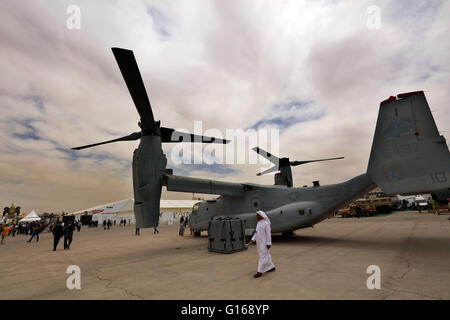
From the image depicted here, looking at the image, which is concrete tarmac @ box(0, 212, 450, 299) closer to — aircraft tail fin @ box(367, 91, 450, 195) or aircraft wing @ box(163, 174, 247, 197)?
aircraft tail fin @ box(367, 91, 450, 195)

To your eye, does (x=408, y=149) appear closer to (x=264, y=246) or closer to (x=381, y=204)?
(x=264, y=246)

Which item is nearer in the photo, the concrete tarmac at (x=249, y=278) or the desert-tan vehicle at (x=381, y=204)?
the concrete tarmac at (x=249, y=278)

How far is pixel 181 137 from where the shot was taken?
1174 cm

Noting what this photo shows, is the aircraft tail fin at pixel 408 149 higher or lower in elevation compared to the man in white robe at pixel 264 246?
higher

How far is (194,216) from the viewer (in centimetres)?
1634

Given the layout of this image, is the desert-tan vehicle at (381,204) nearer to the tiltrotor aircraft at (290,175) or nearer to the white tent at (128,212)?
the tiltrotor aircraft at (290,175)

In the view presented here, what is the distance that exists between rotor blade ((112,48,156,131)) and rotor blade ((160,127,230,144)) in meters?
1.39

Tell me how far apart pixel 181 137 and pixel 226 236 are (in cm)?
568

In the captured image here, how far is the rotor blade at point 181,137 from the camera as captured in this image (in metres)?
11.4

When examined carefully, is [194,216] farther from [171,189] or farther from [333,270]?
[333,270]

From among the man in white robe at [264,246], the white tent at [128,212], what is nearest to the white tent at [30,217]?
the white tent at [128,212]

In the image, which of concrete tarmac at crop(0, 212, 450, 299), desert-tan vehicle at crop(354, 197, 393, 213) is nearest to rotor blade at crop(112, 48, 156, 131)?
concrete tarmac at crop(0, 212, 450, 299)

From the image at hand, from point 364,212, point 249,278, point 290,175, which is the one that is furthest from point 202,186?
point 364,212

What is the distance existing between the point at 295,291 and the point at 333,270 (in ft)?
6.96
